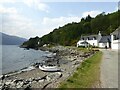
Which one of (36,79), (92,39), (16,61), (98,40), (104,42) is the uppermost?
(92,39)

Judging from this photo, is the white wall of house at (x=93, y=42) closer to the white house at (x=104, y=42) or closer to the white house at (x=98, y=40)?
the white house at (x=98, y=40)

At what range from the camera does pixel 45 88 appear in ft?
52.5

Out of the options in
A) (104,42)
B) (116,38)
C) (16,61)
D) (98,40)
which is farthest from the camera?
(98,40)

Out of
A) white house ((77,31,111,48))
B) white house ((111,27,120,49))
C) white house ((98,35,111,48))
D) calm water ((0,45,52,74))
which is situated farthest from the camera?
white house ((77,31,111,48))

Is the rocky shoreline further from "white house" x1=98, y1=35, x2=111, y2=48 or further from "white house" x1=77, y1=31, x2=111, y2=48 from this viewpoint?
"white house" x1=77, y1=31, x2=111, y2=48

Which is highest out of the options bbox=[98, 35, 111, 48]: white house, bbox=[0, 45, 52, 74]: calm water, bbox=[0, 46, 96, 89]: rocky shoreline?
bbox=[98, 35, 111, 48]: white house

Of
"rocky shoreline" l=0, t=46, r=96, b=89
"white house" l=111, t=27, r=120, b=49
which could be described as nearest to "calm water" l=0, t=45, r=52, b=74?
"rocky shoreline" l=0, t=46, r=96, b=89

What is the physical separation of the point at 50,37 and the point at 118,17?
48213mm

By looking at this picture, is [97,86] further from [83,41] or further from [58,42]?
[58,42]

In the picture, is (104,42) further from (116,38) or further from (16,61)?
(16,61)

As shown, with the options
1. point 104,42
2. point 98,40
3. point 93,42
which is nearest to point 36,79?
point 104,42

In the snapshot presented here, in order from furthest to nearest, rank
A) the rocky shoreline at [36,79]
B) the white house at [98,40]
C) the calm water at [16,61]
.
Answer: the white house at [98,40], the calm water at [16,61], the rocky shoreline at [36,79]

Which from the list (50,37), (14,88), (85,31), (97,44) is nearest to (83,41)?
(97,44)

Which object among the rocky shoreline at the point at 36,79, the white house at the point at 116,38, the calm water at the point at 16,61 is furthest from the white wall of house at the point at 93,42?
the rocky shoreline at the point at 36,79
